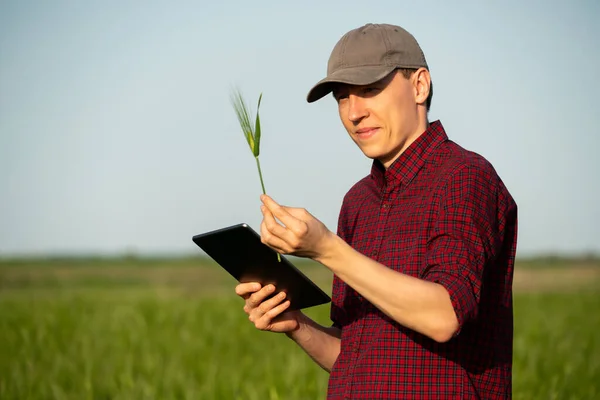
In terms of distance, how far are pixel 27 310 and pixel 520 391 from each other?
712 centimetres

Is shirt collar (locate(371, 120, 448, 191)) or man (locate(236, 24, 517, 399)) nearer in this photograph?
man (locate(236, 24, 517, 399))

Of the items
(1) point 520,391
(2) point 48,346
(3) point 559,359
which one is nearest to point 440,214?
(1) point 520,391

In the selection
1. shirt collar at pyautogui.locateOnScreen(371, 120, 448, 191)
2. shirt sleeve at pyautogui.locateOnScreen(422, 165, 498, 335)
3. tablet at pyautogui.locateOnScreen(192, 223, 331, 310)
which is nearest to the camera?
shirt sleeve at pyautogui.locateOnScreen(422, 165, 498, 335)

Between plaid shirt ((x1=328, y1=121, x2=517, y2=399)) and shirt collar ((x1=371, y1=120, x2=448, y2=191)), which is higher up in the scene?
shirt collar ((x1=371, y1=120, x2=448, y2=191))

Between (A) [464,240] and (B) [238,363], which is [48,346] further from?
(A) [464,240]

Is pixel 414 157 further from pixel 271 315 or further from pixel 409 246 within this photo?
pixel 271 315

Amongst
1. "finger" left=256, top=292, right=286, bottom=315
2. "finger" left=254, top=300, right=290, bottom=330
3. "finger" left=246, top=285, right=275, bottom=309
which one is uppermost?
"finger" left=246, top=285, right=275, bottom=309

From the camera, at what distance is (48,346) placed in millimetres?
7527

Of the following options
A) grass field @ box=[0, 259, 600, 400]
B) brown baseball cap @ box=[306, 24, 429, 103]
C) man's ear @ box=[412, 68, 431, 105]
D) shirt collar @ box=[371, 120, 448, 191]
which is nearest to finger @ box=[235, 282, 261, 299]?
shirt collar @ box=[371, 120, 448, 191]

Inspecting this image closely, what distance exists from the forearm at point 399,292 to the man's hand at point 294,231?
3 cm

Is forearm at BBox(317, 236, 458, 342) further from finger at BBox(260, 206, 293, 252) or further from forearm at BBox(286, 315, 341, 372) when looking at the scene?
forearm at BBox(286, 315, 341, 372)

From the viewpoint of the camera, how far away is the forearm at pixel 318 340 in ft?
8.14

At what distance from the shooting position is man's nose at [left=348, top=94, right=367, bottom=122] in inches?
83.7

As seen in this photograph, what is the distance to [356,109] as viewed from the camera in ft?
6.99
